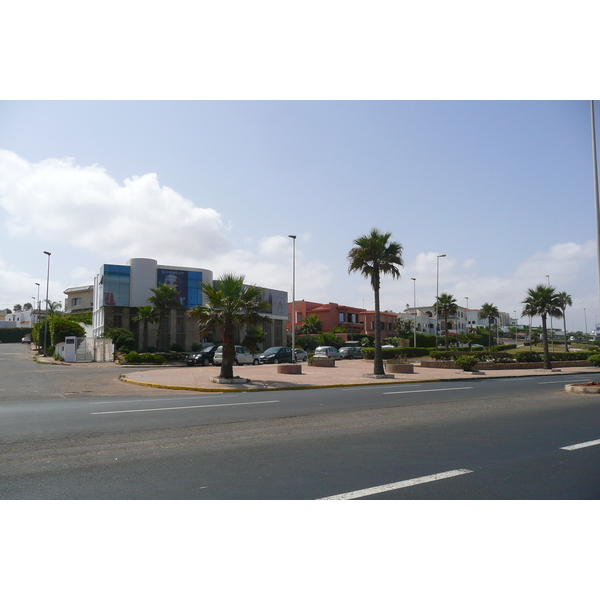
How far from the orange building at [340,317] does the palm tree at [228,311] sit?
57174 millimetres

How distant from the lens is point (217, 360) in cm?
3659

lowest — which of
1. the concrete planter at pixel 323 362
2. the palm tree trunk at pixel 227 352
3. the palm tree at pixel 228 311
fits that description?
the concrete planter at pixel 323 362

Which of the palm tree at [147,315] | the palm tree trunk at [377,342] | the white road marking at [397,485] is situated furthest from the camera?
the palm tree at [147,315]

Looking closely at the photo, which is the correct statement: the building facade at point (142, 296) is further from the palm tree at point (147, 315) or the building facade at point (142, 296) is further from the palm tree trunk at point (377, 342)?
the palm tree trunk at point (377, 342)

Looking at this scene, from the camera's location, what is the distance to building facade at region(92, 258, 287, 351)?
172 ft

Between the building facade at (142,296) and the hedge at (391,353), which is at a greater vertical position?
the building facade at (142,296)

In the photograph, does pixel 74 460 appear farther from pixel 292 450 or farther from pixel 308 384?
pixel 308 384

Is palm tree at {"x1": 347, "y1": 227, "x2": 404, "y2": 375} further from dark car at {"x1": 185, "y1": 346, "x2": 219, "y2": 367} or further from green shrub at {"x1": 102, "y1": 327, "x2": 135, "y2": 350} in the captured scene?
green shrub at {"x1": 102, "y1": 327, "x2": 135, "y2": 350}

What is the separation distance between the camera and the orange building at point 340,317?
82.9 m

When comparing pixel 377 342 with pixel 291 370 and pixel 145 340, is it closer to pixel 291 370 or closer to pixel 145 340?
pixel 291 370

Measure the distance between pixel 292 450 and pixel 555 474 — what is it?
3676 millimetres

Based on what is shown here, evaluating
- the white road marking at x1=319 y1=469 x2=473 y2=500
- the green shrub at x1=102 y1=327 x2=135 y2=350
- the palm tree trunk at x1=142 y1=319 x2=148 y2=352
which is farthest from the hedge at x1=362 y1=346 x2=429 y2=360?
the white road marking at x1=319 y1=469 x2=473 y2=500

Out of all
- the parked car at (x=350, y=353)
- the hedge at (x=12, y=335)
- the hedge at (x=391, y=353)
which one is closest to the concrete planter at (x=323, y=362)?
the hedge at (x=391, y=353)

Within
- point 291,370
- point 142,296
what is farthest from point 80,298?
point 291,370
